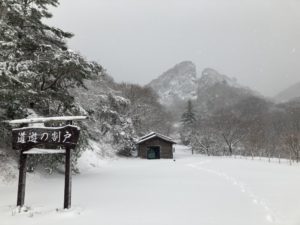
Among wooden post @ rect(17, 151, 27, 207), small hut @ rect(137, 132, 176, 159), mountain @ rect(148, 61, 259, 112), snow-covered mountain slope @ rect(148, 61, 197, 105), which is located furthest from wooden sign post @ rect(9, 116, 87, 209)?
snow-covered mountain slope @ rect(148, 61, 197, 105)

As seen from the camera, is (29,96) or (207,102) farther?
(207,102)

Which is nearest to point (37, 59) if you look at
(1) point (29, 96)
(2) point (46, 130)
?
(1) point (29, 96)

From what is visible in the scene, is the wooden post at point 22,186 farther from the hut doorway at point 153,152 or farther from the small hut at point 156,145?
the hut doorway at point 153,152

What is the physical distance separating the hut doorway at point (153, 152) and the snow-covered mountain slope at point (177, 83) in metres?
110

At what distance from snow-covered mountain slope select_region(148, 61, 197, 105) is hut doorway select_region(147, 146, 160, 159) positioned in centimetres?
10976

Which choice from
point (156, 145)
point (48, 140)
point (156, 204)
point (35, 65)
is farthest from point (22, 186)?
point (156, 145)

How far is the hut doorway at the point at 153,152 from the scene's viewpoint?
1569 inches

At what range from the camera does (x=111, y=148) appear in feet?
123

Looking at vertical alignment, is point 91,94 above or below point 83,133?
above

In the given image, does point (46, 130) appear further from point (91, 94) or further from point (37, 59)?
point (91, 94)

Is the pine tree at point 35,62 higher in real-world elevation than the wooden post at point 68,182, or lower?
higher

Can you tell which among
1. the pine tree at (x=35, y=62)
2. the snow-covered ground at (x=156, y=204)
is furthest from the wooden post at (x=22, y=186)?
the pine tree at (x=35, y=62)

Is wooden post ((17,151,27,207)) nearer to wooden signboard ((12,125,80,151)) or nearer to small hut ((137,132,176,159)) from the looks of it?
wooden signboard ((12,125,80,151))

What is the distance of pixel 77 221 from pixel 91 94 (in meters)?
28.1
